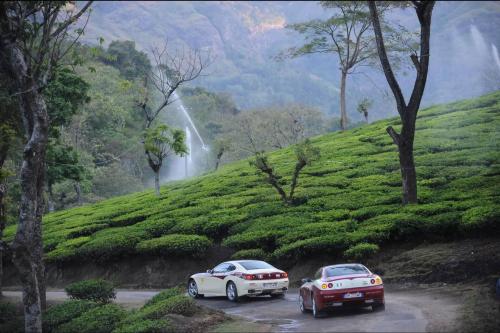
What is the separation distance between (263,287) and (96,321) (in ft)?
17.4

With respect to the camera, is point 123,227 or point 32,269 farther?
point 123,227

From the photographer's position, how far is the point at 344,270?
1513 centimetres

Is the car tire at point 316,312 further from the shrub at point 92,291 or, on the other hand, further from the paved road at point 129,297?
the shrub at point 92,291

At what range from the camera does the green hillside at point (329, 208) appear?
21719mm

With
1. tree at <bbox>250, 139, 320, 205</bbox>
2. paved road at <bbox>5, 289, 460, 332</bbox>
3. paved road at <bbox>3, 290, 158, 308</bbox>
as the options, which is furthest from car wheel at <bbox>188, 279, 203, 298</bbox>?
tree at <bbox>250, 139, 320, 205</bbox>

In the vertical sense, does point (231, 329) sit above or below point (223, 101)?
below

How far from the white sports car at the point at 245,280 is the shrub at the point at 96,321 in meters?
3.95

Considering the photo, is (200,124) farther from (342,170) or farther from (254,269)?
(254,269)

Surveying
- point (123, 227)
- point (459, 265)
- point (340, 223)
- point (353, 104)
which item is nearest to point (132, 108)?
point (123, 227)

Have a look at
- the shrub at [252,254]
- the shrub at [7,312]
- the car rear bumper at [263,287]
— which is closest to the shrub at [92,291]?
the shrub at [7,312]

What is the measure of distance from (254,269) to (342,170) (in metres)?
15.8

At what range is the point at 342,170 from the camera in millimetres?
33781

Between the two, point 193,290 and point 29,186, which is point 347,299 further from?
point 193,290

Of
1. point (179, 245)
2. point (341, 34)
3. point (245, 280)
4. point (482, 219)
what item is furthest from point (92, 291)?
point (341, 34)
